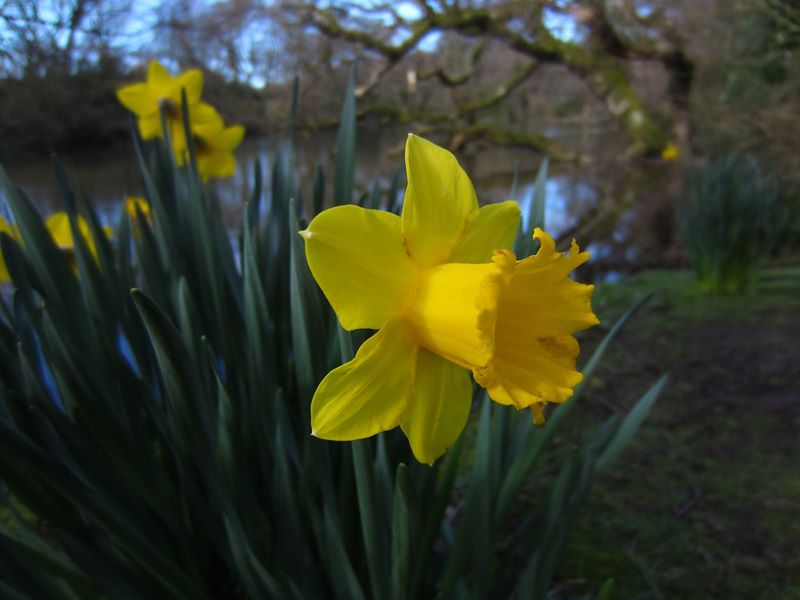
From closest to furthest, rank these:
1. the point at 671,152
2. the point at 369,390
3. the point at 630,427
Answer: the point at 369,390, the point at 630,427, the point at 671,152

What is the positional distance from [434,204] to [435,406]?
18cm

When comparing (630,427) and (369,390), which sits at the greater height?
(369,390)

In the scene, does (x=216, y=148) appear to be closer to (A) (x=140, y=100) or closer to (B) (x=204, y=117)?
(B) (x=204, y=117)

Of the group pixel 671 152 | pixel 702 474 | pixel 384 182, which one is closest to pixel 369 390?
pixel 702 474

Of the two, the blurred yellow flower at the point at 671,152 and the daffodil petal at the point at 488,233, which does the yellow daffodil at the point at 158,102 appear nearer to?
the daffodil petal at the point at 488,233

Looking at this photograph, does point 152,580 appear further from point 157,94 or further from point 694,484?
point 694,484

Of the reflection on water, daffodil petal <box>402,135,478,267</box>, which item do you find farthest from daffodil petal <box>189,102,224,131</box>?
the reflection on water

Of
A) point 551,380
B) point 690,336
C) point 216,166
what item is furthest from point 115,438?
point 690,336

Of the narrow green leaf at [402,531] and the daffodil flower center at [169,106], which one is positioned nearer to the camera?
the narrow green leaf at [402,531]

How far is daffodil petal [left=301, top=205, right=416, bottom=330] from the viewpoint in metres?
0.47

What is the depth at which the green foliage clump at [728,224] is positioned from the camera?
2758 millimetres

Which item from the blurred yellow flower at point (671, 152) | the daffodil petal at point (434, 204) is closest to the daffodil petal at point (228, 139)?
the daffodil petal at point (434, 204)

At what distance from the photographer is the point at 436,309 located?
0.51 meters

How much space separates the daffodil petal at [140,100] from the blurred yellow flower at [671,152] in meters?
8.28
